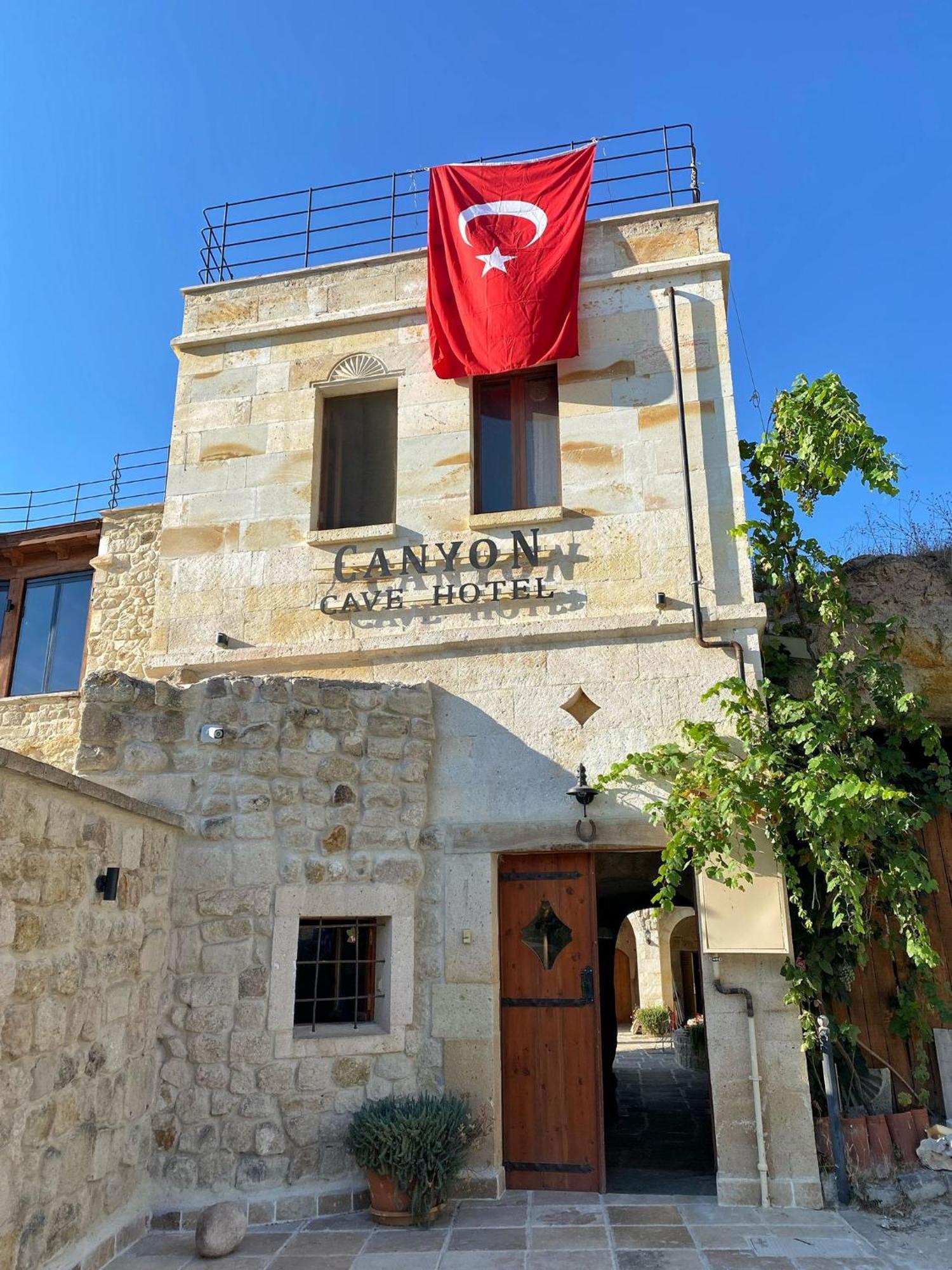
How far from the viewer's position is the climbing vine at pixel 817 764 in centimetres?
521

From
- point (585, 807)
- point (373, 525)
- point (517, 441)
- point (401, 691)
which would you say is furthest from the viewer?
point (517, 441)

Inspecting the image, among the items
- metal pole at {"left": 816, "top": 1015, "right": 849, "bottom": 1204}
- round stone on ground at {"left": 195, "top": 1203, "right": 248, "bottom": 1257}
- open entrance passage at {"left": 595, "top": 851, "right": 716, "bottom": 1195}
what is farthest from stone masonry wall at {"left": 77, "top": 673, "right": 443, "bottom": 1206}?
metal pole at {"left": 816, "top": 1015, "right": 849, "bottom": 1204}

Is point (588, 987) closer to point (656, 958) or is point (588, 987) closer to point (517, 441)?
point (517, 441)

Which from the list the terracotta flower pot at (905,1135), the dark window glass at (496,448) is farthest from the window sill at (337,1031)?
the dark window glass at (496,448)

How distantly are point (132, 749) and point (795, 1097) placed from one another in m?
4.30

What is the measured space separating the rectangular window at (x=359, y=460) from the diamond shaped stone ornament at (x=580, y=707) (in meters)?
1.97

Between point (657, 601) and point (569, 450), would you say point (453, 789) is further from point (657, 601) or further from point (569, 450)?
point (569, 450)

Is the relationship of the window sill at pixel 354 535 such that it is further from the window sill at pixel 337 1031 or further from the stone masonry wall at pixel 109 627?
the window sill at pixel 337 1031

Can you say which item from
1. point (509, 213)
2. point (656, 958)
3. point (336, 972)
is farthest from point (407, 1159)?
point (656, 958)

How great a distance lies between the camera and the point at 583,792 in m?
5.69

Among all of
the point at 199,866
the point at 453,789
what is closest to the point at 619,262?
the point at 453,789

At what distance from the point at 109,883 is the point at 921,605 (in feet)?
18.6

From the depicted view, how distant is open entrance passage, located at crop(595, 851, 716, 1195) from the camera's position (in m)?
6.16

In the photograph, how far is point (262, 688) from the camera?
5707mm
